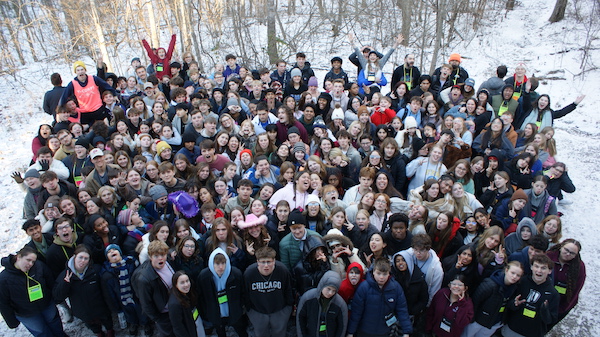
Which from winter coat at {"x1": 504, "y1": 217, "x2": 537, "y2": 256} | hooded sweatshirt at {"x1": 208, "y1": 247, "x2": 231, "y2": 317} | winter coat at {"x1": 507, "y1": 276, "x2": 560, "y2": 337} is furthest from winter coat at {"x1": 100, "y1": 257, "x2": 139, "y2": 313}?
winter coat at {"x1": 504, "y1": 217, "x2": 537, "y2": 256}

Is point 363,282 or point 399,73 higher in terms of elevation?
point 399,73

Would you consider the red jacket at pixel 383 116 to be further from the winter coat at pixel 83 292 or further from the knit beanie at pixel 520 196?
the winter coat at pixel 83 292

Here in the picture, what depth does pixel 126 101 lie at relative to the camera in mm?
8695

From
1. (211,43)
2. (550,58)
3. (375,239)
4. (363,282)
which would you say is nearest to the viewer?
(363,282)

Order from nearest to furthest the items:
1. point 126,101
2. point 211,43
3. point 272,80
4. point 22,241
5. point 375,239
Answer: point 375,239
point 22,241
point 126,101
point 272,80
point 211,43

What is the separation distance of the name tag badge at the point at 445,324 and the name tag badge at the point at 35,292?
468 centimetres

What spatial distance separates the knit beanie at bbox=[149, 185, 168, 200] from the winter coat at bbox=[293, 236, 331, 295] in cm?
231

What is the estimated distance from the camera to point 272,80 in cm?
965

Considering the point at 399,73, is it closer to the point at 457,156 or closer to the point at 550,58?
the point at 457,156

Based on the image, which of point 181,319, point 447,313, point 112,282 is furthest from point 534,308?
point 112,282

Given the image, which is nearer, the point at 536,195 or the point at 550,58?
the point at 536,195

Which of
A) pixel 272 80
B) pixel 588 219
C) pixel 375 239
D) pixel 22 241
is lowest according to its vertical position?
pixel 588 219

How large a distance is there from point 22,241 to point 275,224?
15.8 ft

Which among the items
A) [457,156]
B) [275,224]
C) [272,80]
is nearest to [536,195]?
[457,156]
